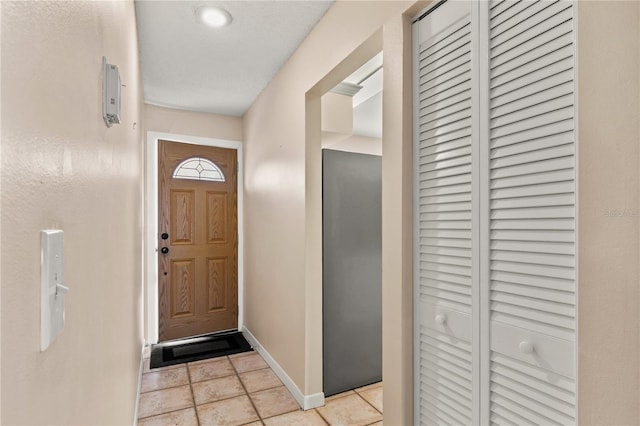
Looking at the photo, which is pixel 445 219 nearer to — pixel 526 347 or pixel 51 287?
pixel 526 347

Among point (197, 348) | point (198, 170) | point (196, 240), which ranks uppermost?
point (198, 170)

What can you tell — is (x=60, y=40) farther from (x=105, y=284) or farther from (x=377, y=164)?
(x=377, y=164)

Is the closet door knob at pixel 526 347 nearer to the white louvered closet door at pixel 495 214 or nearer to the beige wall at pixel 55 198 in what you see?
the white louvered closet door at pixel 495 214

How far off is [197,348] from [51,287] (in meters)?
3.29

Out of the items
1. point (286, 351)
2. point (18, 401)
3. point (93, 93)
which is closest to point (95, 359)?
point (18, 401)

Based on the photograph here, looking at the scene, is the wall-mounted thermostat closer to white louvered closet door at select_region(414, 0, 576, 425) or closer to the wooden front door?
white louvered closet door at select_region(414, 0, 576, 425)

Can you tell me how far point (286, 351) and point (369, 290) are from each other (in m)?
0.81

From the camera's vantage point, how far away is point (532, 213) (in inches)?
38.8

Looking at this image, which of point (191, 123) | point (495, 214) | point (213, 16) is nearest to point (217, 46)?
point (213, 16)

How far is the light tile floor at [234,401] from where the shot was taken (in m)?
2.18

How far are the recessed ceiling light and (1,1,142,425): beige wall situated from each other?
3.88 ft

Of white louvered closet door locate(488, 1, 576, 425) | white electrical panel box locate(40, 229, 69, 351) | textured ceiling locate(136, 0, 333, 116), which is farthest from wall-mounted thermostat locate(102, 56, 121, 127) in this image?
textured ceiling locate(136, 0, 333, 116)

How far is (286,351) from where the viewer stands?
8.61ft

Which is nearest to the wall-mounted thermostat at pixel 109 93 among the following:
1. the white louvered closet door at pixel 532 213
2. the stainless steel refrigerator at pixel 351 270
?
the white louvered closet door at pixel 532 213
